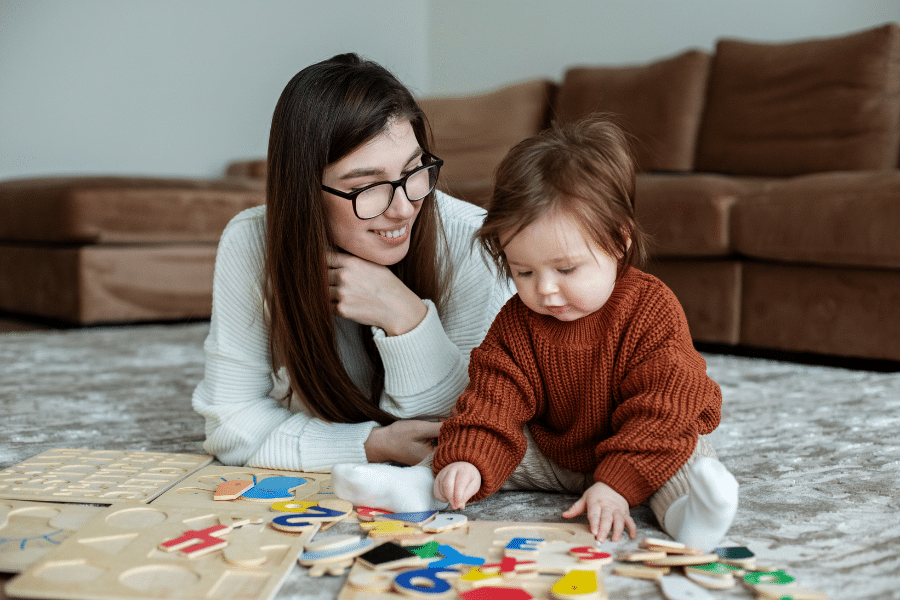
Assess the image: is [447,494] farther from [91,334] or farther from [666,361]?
[91,334]

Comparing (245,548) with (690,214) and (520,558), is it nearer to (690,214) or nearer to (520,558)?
(520,558)

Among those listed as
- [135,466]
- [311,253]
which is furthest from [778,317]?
[135,466]

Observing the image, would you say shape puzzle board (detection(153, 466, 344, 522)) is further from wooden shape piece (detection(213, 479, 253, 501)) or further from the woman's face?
the woman's face

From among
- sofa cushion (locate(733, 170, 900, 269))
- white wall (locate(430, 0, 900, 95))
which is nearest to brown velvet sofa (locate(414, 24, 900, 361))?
sofa cushion (locate(733, 170, 900, 269))

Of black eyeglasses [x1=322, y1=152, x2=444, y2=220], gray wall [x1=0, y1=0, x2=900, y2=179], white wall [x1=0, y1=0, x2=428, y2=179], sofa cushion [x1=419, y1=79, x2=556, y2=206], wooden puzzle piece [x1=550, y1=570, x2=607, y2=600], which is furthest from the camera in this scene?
white wall [x1=0, y1=0, x2=428, y2=179]

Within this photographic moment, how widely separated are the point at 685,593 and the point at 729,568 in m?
0.07

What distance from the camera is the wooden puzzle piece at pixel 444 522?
2.56ft

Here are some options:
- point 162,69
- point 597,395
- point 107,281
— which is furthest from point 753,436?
point 162,69

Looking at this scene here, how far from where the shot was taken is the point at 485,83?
12.1 feet

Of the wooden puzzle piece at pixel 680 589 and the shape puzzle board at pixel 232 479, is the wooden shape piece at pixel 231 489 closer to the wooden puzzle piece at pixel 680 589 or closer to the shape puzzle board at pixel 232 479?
the shape puzzle board at pixel 232 479

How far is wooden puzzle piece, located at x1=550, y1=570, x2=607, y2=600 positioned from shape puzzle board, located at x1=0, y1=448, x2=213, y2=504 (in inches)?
19.2

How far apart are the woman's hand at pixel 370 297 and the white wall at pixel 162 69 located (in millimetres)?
2109

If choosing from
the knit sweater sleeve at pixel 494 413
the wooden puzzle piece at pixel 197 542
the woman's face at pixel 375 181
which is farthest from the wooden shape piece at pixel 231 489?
the woman's face at pixel 375 181

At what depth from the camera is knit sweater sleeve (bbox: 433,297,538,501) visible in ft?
2.80
